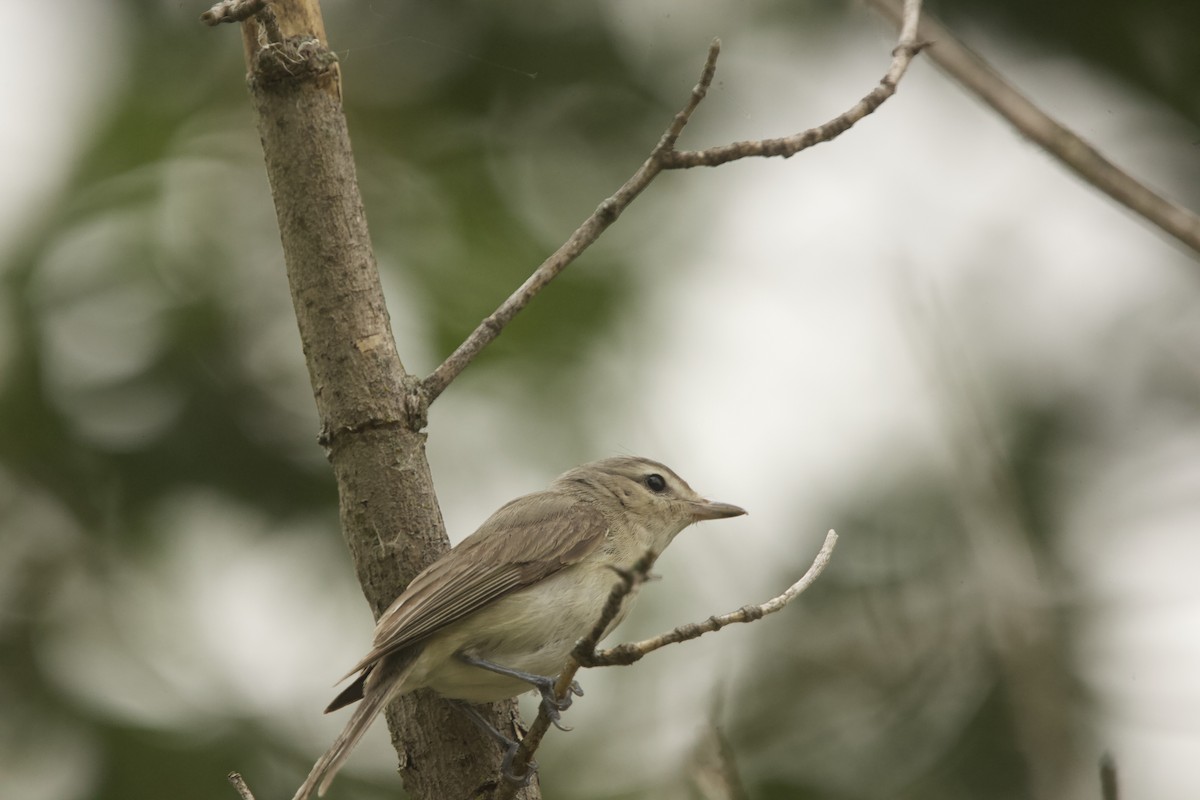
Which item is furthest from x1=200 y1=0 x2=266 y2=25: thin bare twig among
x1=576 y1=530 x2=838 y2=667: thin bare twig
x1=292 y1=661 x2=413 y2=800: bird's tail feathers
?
x1=292 y1=661 x2=413 y2=800: bird's tail feathers

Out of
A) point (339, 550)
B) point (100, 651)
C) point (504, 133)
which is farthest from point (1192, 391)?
point (100, 651)

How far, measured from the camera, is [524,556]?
13.6ft

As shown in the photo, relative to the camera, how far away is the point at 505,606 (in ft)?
13.3

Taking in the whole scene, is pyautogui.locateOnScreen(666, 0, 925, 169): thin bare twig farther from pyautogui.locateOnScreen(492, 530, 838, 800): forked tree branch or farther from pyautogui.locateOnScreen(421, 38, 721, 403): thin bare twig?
pyautogui.locateOnScreen(492, 530, 838, 800): forked tree branch

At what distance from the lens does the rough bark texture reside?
3434 mm

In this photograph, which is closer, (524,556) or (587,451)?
(524,556)

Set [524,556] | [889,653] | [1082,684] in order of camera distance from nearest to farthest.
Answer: [889,653], [524,556], [1082,684]

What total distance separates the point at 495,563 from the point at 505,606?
0.14 meters

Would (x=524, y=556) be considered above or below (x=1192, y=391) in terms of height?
below

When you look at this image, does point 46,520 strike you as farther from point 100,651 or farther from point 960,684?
point 960,684

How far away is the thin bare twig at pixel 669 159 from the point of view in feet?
10.2

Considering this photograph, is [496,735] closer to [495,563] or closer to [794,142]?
[495,563]

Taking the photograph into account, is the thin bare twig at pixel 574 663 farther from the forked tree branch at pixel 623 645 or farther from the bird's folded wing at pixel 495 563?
the bird's folded wing at pixel 495 563

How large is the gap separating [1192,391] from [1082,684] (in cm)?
204
